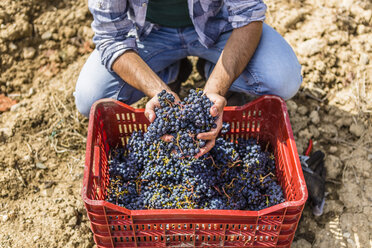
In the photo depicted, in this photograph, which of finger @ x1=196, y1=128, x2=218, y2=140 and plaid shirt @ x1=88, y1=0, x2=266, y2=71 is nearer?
finger @ x1=196, y1=128, x2=218, y2=140

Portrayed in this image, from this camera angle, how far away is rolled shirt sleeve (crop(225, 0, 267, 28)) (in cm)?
231

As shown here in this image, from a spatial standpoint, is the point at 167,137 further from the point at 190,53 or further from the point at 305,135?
the point at 305,135

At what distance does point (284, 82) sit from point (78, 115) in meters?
1.66

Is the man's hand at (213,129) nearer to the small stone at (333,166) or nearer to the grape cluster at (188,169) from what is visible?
the grape cluster at (188,169)

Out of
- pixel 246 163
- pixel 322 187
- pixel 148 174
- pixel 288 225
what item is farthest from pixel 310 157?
pixel 148 174

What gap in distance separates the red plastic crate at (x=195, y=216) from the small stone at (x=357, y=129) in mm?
833

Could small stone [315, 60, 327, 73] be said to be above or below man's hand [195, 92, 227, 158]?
below

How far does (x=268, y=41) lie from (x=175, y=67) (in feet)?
2.41

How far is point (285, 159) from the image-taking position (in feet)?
7.39

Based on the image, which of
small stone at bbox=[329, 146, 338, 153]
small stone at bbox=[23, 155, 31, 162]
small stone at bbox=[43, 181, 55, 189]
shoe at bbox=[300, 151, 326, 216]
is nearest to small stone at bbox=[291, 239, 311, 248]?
shoe at bbox=[300, 151, 326, 216]

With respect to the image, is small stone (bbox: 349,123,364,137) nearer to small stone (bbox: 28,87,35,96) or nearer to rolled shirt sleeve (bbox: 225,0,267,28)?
rolled shirt sleeve (bbox: 225,0,267,28)

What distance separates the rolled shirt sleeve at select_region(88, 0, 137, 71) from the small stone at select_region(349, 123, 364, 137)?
1.79 m

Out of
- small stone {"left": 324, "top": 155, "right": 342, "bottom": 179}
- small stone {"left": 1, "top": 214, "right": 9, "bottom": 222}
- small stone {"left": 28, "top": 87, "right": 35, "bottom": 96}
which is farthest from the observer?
small stone {"left": 28, "top": 87, "right": 35, "bottom": 96}

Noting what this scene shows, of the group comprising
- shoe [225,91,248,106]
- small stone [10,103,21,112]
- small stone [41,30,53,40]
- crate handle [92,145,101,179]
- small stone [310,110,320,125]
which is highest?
small stone [41,30,53,40]
